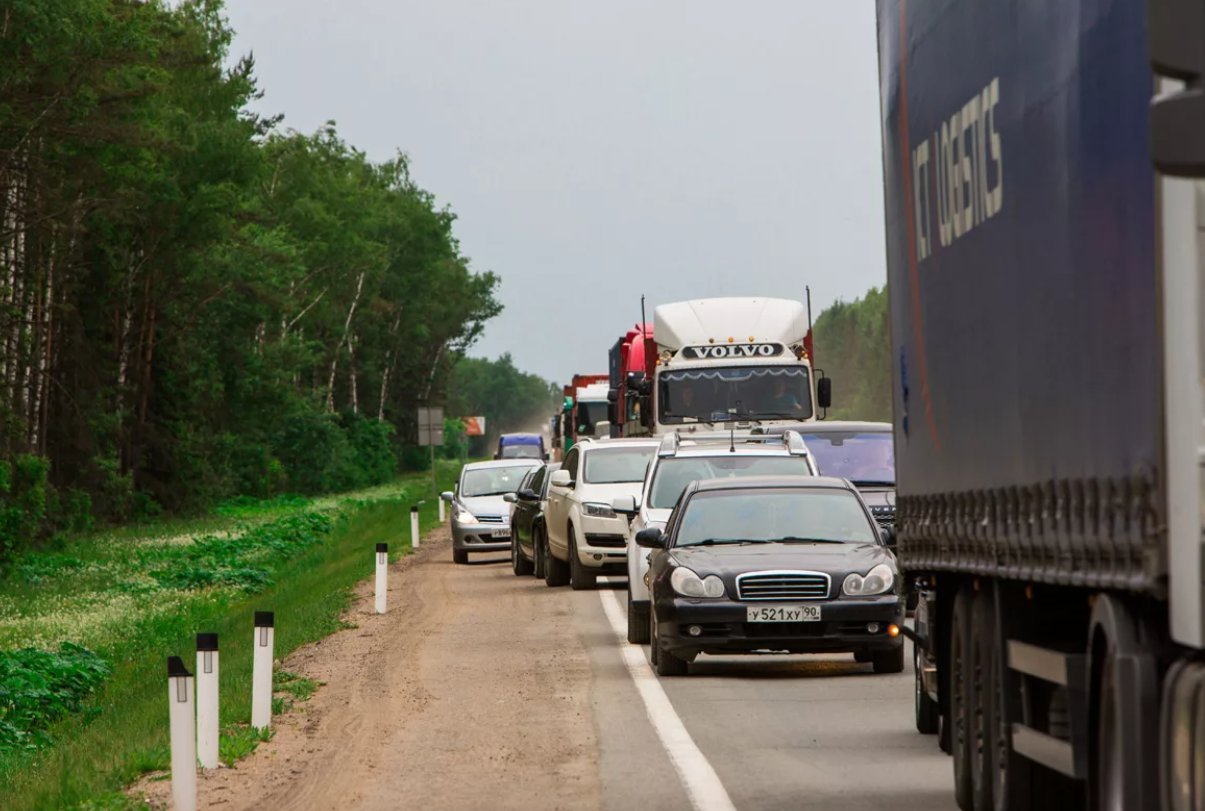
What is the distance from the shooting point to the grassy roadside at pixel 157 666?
12.7 metres

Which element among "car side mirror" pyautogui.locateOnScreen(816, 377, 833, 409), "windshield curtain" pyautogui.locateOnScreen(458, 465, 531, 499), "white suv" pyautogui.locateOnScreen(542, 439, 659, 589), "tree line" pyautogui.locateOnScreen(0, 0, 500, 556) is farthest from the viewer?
"tree line" pyautogui.locateOnScreen(0, 0, 500, 556)

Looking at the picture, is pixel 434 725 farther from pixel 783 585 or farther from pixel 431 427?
pixel 431 427

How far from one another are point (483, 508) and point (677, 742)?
24570mm

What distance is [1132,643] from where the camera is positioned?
719 cm

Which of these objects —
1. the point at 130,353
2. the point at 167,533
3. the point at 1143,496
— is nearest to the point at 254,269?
the point at 130,353

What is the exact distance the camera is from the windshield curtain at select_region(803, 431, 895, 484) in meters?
25.3

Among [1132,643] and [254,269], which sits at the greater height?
[254,269]

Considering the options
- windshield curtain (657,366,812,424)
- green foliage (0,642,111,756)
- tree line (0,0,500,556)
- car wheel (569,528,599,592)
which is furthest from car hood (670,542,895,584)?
tree line (0,0,500,556)

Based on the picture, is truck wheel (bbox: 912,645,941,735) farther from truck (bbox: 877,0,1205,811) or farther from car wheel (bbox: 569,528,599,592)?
car wheel (bbox: 569,528,599,592)

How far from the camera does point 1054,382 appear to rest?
8148 mm

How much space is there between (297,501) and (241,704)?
66234 mm

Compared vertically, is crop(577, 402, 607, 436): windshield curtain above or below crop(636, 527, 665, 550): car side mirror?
above

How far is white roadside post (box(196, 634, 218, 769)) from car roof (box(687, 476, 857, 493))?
6.70 m

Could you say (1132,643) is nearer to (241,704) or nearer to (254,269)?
(241,704)
